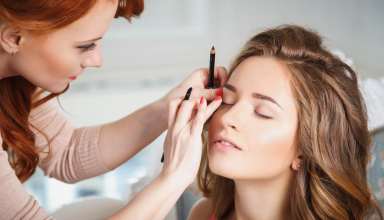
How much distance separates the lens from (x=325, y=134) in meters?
1.43

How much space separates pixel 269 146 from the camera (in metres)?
1.39

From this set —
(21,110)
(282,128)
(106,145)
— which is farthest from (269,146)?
(21,110)

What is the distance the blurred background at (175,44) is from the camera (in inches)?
104

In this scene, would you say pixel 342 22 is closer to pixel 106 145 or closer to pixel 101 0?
pixel 106 145

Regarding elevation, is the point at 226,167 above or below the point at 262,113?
below

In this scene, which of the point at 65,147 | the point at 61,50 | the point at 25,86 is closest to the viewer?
the point at 61,50

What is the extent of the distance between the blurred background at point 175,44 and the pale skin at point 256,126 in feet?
3.86

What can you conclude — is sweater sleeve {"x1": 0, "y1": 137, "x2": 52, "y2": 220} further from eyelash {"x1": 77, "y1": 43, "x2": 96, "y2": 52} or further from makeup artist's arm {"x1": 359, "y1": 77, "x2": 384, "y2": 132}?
makeup artist's arm {"x1": 359, "y1": 77, "x2": 384, "y2": 132}

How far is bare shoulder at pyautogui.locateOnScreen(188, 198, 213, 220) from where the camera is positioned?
1.69m

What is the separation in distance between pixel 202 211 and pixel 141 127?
1.09 ft

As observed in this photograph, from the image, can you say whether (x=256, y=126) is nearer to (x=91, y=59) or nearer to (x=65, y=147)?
(x=91, y=59)

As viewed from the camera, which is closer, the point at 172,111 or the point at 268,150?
the point at 172,111

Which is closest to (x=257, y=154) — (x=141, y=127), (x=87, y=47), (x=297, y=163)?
(x=297, y=163)

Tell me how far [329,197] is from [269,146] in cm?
22
